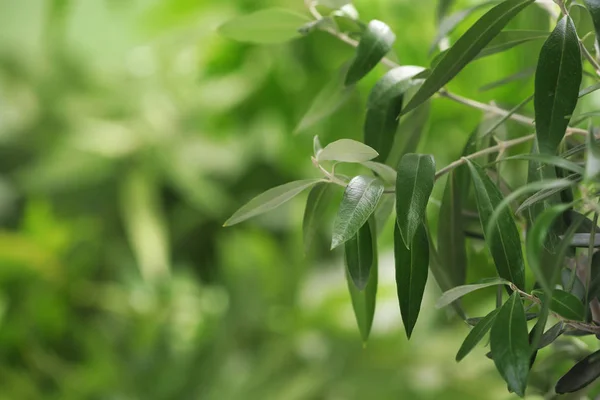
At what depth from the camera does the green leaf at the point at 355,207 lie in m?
0.26

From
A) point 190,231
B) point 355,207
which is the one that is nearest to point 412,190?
point 355,207

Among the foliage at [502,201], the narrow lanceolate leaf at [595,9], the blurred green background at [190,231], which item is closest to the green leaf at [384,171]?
the foliage at [502,201]

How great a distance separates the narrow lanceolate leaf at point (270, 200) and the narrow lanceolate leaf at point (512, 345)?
9 centimetres

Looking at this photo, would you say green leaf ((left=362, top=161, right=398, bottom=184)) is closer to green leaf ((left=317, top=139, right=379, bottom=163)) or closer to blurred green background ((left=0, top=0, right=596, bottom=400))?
green leaf ((left=317, top=139, right=379, bottom=163))

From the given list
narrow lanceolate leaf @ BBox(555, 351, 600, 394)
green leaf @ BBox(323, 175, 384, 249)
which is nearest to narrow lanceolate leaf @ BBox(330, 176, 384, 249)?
green leaf @ BBox(323, 175, 384, 249)

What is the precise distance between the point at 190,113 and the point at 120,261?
0.33 meters

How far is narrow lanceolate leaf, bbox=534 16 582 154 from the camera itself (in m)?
0.27

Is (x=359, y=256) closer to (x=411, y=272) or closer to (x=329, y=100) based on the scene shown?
(x=411, y=272)

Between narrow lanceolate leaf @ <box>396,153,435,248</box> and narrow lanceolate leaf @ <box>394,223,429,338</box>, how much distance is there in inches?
1.3

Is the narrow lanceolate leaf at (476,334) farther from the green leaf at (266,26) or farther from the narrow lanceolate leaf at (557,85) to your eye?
the green leaf at (266,26)

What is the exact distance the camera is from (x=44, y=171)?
4.67ft

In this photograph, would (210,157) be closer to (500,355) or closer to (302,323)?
(302,323)

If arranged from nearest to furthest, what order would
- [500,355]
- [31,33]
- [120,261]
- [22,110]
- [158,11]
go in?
1. [500,355]
2. [158,11]
3. [120,261]
4. [22,110]
5. [31,33]

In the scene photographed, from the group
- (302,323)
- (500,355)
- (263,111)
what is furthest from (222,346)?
(500,355)
